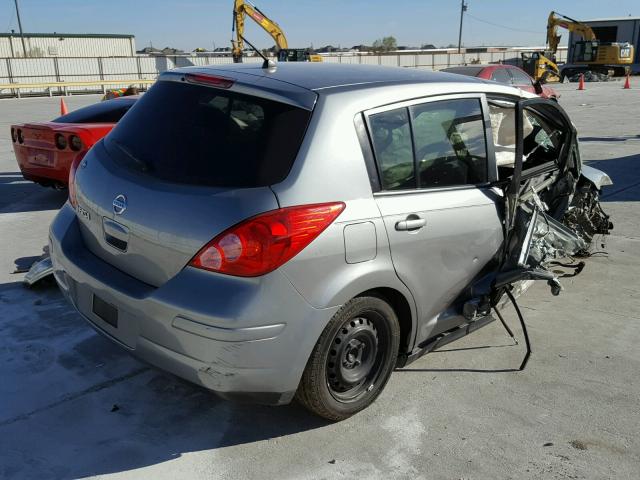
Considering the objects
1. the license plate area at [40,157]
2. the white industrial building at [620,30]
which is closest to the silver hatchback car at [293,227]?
the license plate area at [40,157]

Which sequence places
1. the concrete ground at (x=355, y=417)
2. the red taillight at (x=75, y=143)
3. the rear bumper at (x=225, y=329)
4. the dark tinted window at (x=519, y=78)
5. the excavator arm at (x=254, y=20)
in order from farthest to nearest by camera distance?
the excavator arm at (x=254, y=20), the dark tinted window at (x=519, y=78), the red taillight at (x=75, y=143), the concrete ground at (x=355, y=417), the rear bumper at (x=225, y=329)

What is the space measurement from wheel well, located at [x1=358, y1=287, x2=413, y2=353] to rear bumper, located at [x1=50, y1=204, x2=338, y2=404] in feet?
1.29

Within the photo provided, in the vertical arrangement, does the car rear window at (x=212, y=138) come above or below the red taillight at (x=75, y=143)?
above

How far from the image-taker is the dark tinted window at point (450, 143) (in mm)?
3447

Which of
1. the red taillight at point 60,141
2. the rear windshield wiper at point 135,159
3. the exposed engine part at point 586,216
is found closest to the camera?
the rear windshield wiper at point 135,159

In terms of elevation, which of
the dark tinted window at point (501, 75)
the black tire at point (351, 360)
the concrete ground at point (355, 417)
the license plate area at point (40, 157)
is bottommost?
the concrete ground at point (355, 417)

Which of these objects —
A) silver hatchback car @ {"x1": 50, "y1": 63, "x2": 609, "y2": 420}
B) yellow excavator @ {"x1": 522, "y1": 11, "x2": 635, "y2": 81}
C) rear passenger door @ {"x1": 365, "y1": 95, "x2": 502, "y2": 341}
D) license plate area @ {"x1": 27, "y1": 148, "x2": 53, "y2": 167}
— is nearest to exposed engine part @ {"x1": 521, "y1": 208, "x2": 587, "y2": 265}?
silver hatchback car @ {"x1": 50, "y1": 63, "x2": 609, "y2": 420}

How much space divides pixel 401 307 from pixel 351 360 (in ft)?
1.33

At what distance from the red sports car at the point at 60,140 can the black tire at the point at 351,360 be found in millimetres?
5208

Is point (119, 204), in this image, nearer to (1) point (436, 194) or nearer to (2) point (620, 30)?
(1) point (436, 194)

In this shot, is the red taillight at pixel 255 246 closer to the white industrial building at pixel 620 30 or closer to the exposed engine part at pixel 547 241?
the exposed engine part at pixel 547 241

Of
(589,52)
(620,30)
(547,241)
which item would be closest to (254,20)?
(589,52)

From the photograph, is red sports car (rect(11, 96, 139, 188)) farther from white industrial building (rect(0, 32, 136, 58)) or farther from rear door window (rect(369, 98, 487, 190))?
white industrial building (rect(0, 32, 136, 58))

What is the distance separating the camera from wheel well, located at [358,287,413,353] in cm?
322
